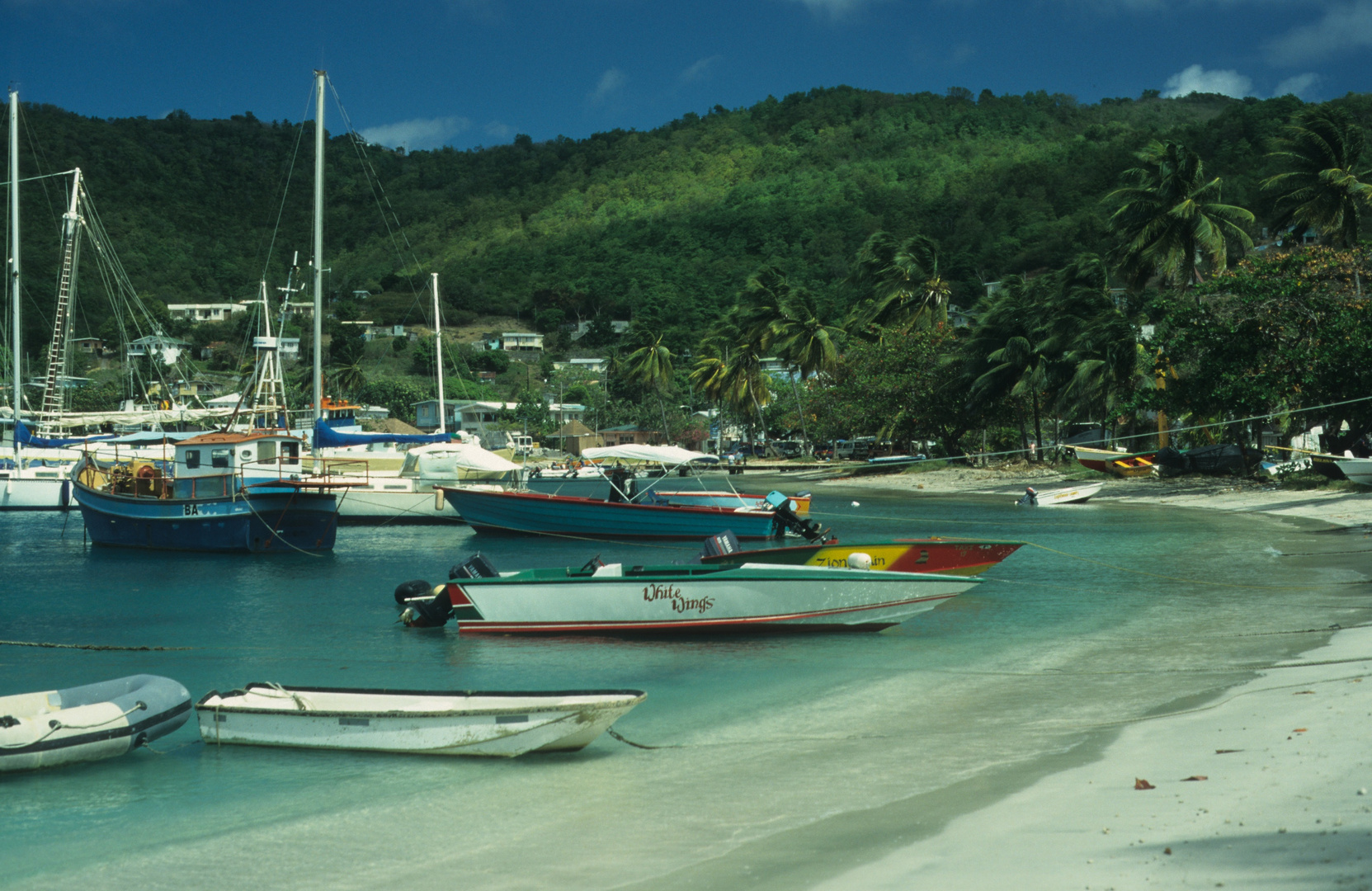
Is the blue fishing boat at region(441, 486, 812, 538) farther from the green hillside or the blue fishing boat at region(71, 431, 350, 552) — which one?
the green hillside

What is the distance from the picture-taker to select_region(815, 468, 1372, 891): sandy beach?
237 inches

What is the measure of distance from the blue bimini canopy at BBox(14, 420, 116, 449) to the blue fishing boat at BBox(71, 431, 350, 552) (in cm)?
1557

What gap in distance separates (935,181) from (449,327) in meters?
72.0

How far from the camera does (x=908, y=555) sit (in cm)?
1770

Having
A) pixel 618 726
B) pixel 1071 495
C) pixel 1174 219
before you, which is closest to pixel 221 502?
pixel 618 726

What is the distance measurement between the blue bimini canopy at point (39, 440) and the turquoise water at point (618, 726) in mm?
22775

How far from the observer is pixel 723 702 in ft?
41.0

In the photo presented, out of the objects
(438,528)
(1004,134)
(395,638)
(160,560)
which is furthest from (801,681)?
(1004,134)

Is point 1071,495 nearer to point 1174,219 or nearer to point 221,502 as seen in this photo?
point 1174,219

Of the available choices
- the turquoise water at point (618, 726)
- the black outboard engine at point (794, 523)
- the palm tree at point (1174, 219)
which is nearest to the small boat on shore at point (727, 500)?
the black outboard engine at point (794, 523)

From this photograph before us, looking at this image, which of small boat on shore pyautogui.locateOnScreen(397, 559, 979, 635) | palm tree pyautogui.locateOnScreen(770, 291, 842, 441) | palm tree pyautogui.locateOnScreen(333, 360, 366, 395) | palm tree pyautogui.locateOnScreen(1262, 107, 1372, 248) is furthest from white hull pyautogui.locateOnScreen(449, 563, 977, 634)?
palm tree pyautogui.locateOnScreen(333, 360, 366, 395)

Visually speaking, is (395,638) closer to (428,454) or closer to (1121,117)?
(428,454)

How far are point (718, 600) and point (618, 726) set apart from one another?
421 cm

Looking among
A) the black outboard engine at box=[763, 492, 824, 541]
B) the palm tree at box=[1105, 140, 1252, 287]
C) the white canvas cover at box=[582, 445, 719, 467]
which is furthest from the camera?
the palm tree at box=[1105, 140, 1252, 287]
